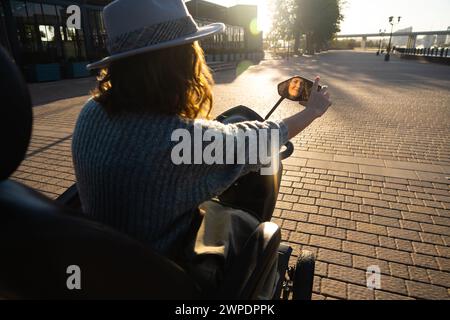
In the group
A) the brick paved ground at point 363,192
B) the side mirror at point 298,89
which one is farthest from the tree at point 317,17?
the side mirror at point 298,89

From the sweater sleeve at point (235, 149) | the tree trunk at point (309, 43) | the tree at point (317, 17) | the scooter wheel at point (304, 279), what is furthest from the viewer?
the tree trunk at point (309, 43)

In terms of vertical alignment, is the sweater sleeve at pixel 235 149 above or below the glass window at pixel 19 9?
below

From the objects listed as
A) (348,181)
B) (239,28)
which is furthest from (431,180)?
(239,28)

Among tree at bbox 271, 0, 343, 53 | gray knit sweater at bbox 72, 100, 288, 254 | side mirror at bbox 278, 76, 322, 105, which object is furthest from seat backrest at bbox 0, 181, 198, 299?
tree at bbox 271, 0, 343, 53

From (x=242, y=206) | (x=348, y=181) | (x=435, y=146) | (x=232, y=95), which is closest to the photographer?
(x=242, y=206)

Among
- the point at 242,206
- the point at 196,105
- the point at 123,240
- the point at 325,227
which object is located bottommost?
the point at 325,227

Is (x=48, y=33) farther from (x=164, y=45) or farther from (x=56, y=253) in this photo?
(x=56, y=253)

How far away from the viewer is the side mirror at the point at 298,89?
1.67 metres

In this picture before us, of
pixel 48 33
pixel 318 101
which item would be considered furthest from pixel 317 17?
pixel 318 101

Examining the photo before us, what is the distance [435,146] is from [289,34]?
46107 millimetres

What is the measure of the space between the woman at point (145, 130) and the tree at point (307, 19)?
47.9 m

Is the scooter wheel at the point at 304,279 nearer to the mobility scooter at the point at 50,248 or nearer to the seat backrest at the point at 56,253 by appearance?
the mobility scooter at the point at 50,248
